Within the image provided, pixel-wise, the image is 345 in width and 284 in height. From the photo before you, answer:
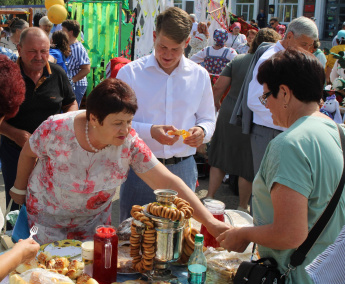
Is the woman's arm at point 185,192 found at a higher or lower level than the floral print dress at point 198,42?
lower

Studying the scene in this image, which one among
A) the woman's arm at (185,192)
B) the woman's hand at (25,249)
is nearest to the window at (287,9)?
the woman's arm at (185,192)

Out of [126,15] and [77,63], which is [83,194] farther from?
[126,15]

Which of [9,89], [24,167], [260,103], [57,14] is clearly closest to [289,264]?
[9,89]

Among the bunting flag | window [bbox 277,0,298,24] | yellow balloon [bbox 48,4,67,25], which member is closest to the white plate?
yellow balloon [bbox 48,4,67,25]

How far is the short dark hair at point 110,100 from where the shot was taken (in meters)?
1.98

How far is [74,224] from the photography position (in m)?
2.23

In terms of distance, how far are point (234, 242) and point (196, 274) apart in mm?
219

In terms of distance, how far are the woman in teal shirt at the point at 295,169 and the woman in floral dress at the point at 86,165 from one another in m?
0.42

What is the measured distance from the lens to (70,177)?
210cm

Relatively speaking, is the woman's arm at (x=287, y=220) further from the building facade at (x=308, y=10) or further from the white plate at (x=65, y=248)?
the building facade at (x=308, y=10)

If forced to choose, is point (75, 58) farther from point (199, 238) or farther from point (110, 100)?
point (199, 238)

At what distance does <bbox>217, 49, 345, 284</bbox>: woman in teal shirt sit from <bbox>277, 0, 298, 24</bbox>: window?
74.9 feet

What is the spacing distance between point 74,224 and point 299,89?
4.39ft

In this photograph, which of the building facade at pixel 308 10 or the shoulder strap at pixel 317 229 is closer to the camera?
the shoulder strap at pixel 317 229
